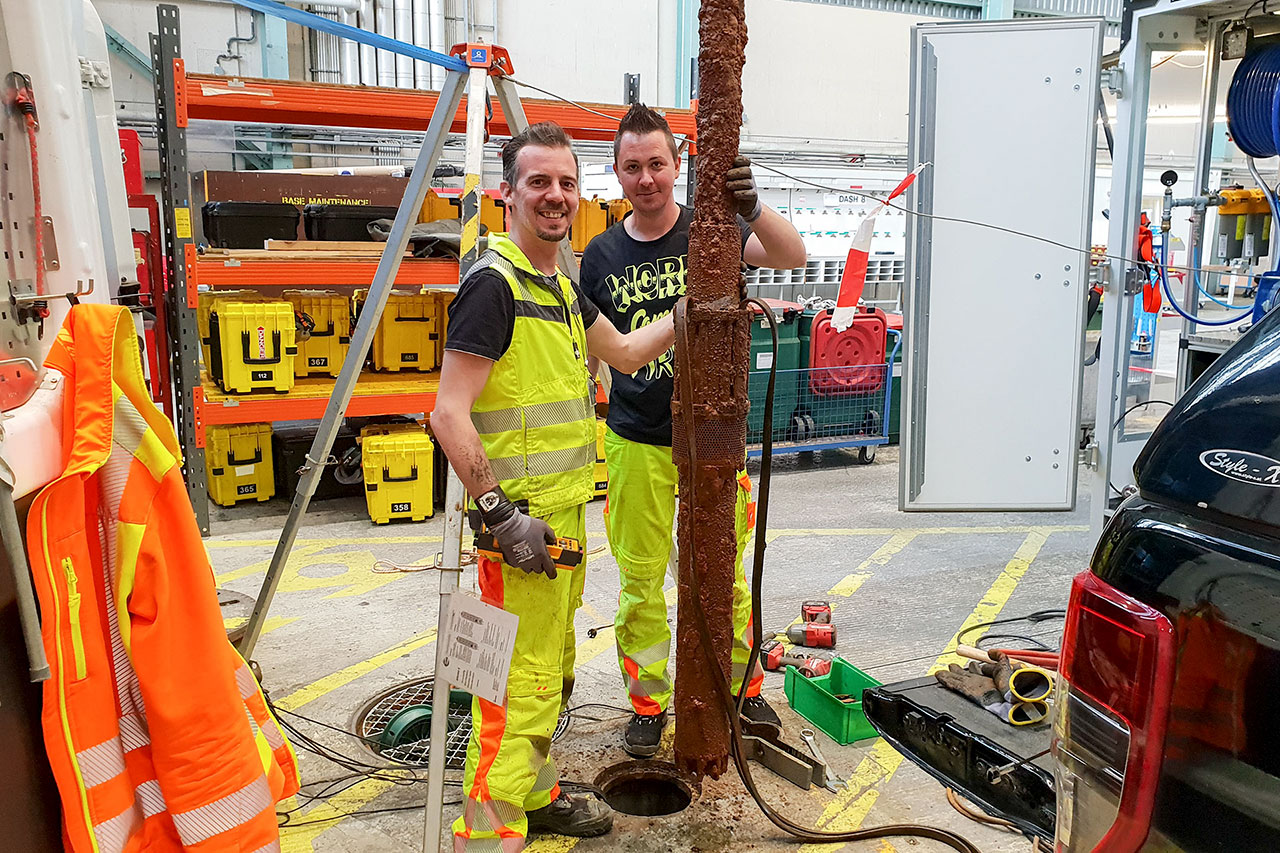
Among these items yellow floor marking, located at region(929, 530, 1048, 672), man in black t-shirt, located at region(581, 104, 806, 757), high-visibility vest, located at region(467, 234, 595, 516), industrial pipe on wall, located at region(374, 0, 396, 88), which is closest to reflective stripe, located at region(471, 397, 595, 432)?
A: high-visibility vest, located at region(467, 234, 595, 516)

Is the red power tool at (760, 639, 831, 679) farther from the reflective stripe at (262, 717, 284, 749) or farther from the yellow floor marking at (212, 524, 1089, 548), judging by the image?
the reflective stripe at (262, 717, 284, 749)

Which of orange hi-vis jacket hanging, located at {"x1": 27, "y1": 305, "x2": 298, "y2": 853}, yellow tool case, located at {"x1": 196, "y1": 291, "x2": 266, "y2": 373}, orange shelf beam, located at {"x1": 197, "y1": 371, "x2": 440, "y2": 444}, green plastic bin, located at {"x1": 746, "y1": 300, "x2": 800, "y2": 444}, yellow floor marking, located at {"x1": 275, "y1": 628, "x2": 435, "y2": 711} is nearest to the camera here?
orange hi-vis jacket hanging, located at {"x1": 27, "y1": 305, "x2": 298, "y2": 853}

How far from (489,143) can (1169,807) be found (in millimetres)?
8162

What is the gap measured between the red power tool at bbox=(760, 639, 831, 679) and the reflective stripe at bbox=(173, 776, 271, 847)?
257cm

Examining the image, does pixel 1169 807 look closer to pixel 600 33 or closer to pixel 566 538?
pixel 566 538

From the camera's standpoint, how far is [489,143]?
8.45m

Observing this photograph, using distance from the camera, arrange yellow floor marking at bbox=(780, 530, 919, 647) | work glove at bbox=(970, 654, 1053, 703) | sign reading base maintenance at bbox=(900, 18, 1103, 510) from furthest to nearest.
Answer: yellow floor marking at bbox=(780, 530, 919, 647)
sign reading base maintenance at bbox=(900, 18, 1103, 510)
work glove at bbox=(970, 654, 1053, 703)

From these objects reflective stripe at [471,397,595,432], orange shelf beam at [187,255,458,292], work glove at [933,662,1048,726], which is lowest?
work glove at [933,662,1048,726]

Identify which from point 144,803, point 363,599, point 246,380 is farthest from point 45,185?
point 246,380

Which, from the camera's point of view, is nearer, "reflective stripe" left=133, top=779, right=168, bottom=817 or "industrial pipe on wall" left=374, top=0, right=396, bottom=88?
"reflective stripe" left=133, top=779, right=168, bottom=817

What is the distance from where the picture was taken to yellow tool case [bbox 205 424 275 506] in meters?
6.72

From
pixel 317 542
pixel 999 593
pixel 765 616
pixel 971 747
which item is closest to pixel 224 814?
pixel 971 747

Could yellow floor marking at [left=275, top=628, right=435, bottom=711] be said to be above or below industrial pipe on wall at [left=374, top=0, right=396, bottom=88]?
below

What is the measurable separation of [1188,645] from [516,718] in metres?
1.86
